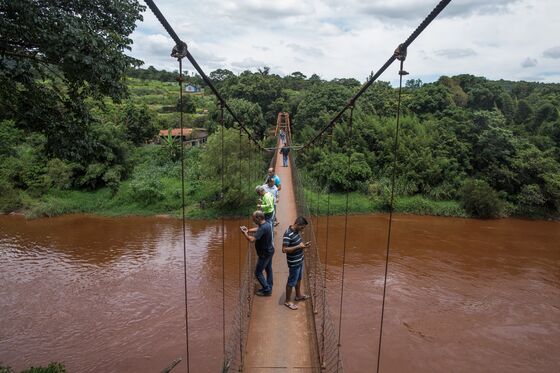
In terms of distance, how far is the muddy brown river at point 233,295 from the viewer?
5.24 m

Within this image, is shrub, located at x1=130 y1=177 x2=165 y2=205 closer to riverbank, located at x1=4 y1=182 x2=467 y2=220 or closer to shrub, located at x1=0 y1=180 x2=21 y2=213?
riverbank, located at x1=4 y1=182 x2=467 y2=220

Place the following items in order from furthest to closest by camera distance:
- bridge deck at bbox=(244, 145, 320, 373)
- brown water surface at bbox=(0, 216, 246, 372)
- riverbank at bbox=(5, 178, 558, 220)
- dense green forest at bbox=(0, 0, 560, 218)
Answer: riverbank at bbox=(5, 178, 558, 220), dense green forest at bbox=(0, 0, 560, 218), brown water surface at bbox=(0, 216, 246, 372), bridge deck at bbox=(244, 145, 320, 373)

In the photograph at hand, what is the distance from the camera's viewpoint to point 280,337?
93.5 inches

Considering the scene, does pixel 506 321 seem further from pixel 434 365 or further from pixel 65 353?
pixel 65 353

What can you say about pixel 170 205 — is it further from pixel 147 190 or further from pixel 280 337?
pixel 280 337

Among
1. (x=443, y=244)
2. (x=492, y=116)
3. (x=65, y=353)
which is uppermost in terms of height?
(x=492, y=116)

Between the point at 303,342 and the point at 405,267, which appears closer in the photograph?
the point at 303,342

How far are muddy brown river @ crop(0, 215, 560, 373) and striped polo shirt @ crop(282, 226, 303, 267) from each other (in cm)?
287

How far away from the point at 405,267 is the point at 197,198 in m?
6.21

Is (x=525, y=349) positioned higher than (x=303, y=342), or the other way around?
(x=303, y=342)

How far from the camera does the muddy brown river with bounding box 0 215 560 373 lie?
5238 millimetres

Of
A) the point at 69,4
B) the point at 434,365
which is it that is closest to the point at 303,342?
the point at 69,4

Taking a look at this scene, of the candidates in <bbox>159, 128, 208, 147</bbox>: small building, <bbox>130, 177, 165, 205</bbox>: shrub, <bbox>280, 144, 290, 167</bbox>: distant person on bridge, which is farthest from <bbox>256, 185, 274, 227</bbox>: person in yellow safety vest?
<bbox>159, 128, 208, 147</bbox>: small building

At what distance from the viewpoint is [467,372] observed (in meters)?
4.93
